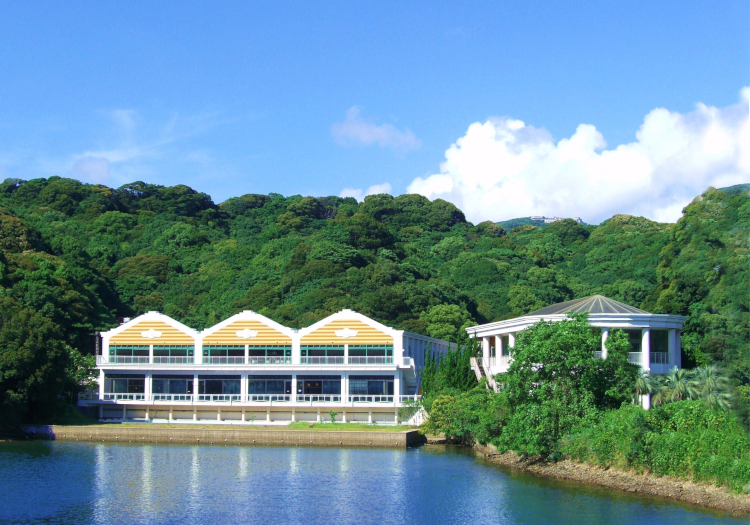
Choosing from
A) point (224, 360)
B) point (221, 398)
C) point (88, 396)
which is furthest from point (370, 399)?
point (88, 396)

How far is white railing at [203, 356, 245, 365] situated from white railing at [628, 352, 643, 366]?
23.1m

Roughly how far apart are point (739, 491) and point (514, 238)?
8854 cm

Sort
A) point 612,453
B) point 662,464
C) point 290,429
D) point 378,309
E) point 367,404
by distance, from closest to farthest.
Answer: point 662,464 < point 612,453 < point 290,429 < point 367,404 < point 378,309

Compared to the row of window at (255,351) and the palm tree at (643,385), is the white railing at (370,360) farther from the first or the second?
the palm tree at (643,385)

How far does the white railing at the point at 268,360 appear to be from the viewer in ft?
160

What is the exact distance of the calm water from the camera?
2395 cm

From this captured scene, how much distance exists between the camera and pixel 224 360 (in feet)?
161

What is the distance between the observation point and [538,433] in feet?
98.4

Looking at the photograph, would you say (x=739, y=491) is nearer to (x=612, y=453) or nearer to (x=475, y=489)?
(x=612, y=453)

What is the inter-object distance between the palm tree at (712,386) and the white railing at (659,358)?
4.52 m

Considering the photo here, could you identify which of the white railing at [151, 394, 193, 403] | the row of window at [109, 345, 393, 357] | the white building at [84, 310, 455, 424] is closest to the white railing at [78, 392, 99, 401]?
the white building at [84, 310, 455, 424]

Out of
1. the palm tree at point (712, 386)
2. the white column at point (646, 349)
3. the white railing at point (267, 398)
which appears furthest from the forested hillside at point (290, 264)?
the white railing at point (267, 398)

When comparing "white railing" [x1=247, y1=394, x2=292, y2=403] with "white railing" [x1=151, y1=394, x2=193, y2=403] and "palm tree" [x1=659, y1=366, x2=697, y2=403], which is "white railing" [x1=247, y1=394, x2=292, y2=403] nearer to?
"white railing" [x1=151, y1=394, x2=193, y2=403]

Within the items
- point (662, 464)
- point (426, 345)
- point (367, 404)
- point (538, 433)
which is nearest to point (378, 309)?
point (426, 345)
